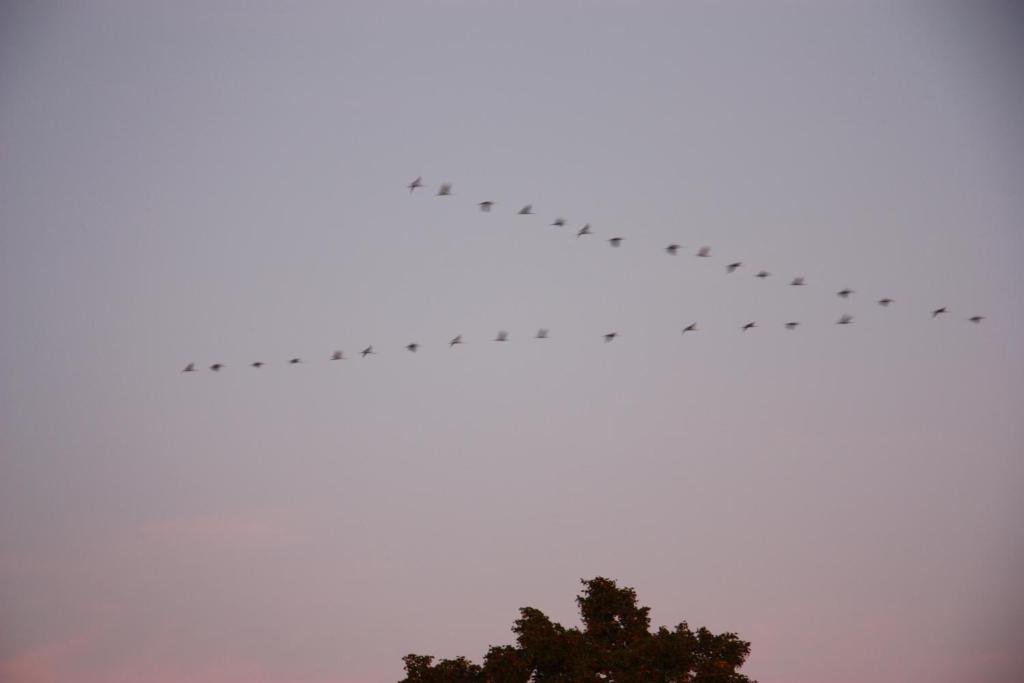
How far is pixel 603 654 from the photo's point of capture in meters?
36.0

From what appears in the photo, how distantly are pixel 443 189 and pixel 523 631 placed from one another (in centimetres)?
1876

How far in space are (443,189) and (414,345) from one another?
30.3ft

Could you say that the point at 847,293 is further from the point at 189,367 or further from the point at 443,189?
the point at 189,367

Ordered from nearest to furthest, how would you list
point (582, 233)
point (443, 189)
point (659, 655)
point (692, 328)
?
1. point (443, 189)
2. point (582, 233)
3. point (692, 328)
4. point (659, 655)

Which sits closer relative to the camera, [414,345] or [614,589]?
[414,345]

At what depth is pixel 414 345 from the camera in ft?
118

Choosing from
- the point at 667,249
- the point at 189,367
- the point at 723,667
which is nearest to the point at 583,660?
the point at 723,667

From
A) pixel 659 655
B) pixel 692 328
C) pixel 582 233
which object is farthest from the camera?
pixel 659 655

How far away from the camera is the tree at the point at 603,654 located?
35.2 m

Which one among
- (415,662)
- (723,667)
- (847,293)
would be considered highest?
(847,293)

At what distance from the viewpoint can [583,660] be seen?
35.6 metres

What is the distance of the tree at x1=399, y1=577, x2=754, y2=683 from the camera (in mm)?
35250

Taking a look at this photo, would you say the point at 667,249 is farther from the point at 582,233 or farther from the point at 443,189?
the point at 443,189

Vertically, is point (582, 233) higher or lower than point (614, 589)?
higher
